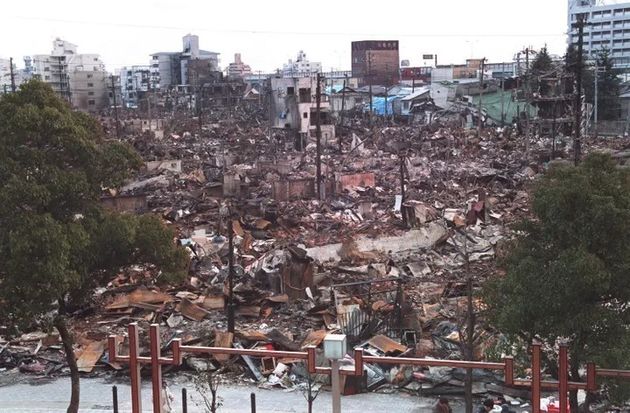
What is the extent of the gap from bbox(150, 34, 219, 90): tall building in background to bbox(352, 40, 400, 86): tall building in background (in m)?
17.3

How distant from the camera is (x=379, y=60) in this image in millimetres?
87000

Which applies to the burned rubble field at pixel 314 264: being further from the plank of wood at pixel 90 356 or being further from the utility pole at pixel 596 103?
the utility pole at pixel 596 103

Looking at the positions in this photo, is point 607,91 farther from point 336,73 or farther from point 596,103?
point 336,73

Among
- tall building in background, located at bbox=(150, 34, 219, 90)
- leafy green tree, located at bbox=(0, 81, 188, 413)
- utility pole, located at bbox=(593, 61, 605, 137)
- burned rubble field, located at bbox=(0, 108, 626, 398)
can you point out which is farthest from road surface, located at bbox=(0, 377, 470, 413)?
tall building in background, located at bbox=(150, 34, 219, 90)

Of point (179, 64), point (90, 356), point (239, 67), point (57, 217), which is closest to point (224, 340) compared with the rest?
point (90, 356)

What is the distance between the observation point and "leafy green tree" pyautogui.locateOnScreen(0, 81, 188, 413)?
8391 millimetres

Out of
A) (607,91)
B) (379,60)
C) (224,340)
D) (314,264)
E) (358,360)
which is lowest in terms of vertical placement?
(224,340)

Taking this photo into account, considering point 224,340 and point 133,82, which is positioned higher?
point 133,82

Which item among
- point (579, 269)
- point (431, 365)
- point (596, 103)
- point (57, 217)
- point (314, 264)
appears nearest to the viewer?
point (431, 365)

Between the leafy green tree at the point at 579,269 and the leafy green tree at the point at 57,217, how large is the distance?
4.46 metres

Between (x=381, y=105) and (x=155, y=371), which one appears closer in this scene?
(x=155, y=371)

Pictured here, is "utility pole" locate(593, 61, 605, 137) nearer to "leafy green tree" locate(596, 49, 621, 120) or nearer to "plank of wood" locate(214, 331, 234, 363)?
"leafy green tree" locate(596, 49, 621, 120)

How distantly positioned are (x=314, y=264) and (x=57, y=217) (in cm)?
863

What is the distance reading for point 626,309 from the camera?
7438 millimetres
